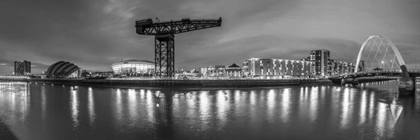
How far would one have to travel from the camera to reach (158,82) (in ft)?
125

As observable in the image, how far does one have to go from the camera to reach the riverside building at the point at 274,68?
4294 inches

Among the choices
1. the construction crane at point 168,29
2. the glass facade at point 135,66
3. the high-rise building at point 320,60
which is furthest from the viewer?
the high-rise building at point 320,60

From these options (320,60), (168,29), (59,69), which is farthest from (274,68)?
(59,69)

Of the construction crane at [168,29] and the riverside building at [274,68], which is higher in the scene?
the construction crane at [168,29]

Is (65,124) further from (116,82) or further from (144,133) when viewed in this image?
(116,82)

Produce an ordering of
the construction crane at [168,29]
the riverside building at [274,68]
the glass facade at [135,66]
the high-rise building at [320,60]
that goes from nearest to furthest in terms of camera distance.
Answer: the construction crane at [168,29]
the riverside building at [274,68]
the glass facade at [135,66]
the high-rise building at [320,60]

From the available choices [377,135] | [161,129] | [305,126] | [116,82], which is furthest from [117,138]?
[116,82]

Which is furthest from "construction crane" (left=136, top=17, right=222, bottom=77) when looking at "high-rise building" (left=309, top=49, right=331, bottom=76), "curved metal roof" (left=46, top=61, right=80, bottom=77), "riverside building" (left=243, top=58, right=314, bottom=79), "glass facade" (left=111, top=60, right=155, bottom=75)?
"high-rise building" (left=309, top=49, right=331, bottom=76)

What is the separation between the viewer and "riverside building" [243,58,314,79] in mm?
109062

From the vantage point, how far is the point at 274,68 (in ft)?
372

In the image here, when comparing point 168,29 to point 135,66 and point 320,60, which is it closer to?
point 135,66

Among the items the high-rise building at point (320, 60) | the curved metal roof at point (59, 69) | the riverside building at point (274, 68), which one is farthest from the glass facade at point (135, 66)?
the high-rise building at point (320, 60)

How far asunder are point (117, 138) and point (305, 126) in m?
9.44

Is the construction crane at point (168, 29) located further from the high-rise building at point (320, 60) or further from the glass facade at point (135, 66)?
the high-rise building at point (320, 60)
